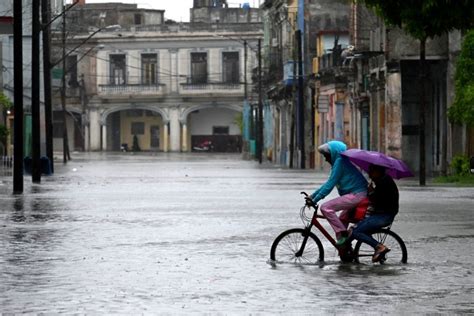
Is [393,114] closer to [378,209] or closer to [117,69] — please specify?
[378,209]

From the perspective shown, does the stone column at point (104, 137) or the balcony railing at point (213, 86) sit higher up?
the balcony railing at point (213, 86)

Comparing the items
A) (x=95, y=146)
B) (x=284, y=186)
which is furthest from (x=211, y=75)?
(x=284, y=186)

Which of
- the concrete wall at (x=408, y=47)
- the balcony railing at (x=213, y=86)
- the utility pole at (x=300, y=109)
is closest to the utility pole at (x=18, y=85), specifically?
the concrete wall at (x=408, y=47)

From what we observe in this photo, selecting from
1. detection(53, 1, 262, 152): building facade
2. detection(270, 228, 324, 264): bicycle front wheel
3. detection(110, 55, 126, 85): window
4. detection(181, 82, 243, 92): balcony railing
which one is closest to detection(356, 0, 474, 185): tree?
detection(270, 228, 324, 264): bicycle front wheel

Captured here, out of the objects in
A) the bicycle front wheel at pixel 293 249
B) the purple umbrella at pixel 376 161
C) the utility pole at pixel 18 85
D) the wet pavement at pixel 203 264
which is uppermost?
the utility pole at pixel 18 85

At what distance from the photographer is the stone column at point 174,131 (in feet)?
398

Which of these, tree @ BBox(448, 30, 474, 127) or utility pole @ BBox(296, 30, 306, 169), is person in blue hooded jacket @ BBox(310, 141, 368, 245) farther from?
utility pole @ BBox(296, 30, 306, 169)

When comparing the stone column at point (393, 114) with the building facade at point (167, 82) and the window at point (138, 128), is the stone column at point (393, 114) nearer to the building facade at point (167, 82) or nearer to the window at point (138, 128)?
the building facade at point (167, 82)

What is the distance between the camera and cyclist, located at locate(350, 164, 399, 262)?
17125 mm

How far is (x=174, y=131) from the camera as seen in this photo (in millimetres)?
122312

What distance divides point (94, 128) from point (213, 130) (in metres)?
9.80

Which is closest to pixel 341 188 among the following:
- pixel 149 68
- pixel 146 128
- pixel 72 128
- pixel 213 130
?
pixel 149 68

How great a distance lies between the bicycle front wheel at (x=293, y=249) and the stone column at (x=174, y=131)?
10357cm

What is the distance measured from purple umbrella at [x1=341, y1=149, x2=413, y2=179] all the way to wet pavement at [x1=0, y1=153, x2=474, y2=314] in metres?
1.07
